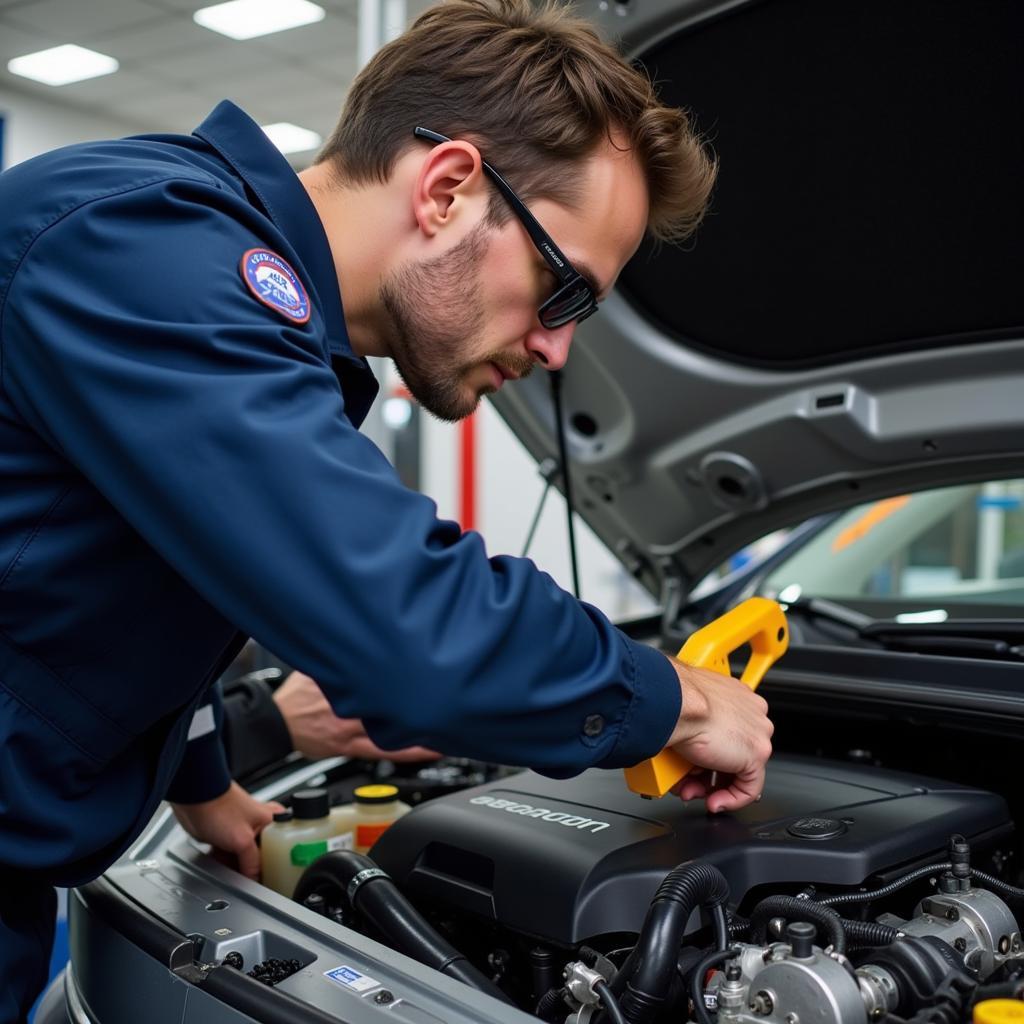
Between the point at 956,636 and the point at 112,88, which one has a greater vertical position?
the point at 112,88

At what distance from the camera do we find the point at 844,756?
63.9 inches

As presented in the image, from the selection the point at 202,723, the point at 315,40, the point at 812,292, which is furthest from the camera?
the point at 315,40

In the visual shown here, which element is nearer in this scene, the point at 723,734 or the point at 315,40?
the point at 723,734

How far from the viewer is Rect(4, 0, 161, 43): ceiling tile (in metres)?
6.17

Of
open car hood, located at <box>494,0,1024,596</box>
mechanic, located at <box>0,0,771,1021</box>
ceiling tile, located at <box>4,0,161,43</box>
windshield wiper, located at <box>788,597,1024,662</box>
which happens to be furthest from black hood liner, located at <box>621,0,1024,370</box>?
ceiling tile, located at <box>4,0,161,43</box>

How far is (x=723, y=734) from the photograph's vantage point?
1.08 m

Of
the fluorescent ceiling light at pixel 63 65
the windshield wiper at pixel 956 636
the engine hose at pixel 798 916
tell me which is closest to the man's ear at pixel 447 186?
the engine hose at pixel 798 916

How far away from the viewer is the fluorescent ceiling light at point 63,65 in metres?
6.95

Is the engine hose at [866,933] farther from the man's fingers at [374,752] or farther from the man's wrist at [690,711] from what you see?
the man's fingers at [374,752]

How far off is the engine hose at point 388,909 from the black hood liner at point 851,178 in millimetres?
1040

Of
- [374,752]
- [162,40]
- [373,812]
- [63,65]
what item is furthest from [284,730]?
[63,65]

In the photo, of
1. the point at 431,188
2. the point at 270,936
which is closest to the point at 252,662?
the point at 270,936

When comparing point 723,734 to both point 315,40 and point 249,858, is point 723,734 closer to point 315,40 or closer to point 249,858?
point 249,858

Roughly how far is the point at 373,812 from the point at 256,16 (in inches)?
233
